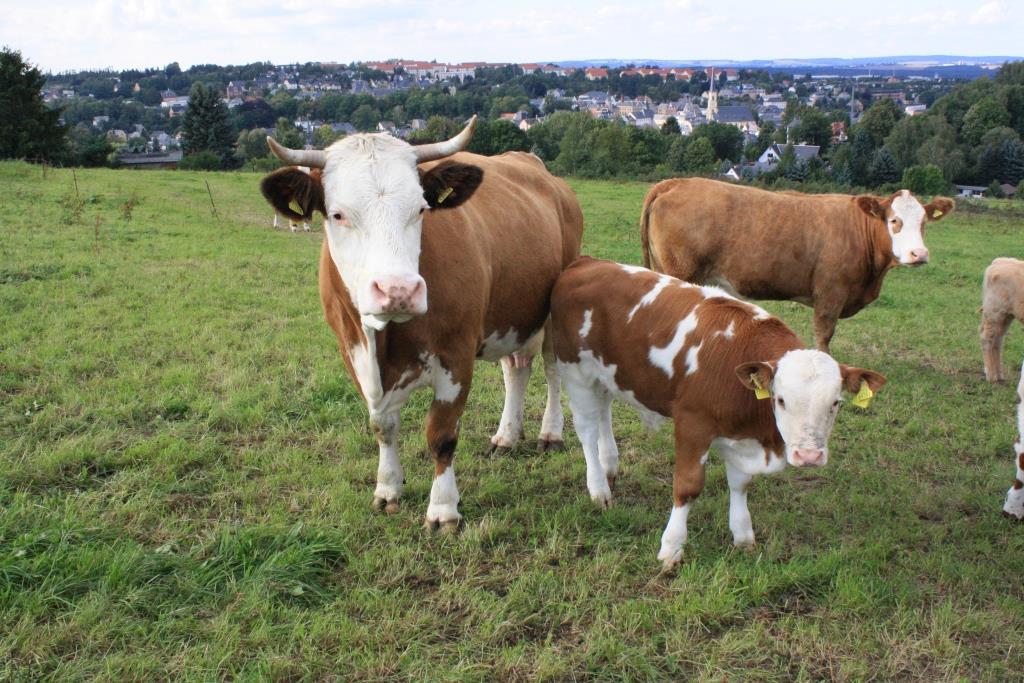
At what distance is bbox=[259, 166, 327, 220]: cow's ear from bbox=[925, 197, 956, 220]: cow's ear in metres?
6.43

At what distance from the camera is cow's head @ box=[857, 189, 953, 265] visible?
7.73m

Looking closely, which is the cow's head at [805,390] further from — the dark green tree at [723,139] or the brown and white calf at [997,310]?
the dark green tree at [723,139]

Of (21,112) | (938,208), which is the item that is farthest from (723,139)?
(938,208)

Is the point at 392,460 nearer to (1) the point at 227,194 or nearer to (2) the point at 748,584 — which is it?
(2) the point at 748,584

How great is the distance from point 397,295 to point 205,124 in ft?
237

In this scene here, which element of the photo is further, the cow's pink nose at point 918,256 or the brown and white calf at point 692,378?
the cow's pink nose at point 918,256

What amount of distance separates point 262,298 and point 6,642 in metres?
6.93

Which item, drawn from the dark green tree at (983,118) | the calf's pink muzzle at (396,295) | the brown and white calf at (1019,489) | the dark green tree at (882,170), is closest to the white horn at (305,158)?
the calf's pink muzzle at (396,295)

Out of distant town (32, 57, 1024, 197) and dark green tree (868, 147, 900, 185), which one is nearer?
distant town (32, 57, 1024, 197)

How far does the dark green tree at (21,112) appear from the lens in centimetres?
3809

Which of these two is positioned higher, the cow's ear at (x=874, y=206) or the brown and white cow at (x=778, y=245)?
the cow's ear at (x=874, y=206)

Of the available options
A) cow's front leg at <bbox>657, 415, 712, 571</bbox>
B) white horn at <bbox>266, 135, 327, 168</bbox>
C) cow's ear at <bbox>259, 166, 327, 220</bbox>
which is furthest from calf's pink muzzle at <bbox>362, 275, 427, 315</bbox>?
cow's front leg at <bbox>657, 415, 712, 571</bbox>

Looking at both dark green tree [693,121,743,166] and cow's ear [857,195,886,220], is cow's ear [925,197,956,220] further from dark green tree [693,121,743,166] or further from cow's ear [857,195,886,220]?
dark green tree [693,121,743,166]

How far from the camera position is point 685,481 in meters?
4.33
